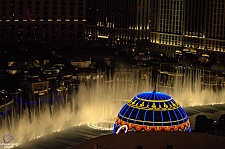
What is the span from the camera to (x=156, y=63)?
5238 cm

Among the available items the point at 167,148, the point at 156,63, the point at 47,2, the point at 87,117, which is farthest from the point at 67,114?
the point at 47,2

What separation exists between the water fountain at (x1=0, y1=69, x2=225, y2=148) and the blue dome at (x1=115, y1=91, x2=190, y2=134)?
254 inches

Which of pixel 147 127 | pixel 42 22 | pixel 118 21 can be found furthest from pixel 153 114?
pixel 118 21

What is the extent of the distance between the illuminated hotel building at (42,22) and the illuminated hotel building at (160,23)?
8.12 meters

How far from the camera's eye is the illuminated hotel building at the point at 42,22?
56.0 meters

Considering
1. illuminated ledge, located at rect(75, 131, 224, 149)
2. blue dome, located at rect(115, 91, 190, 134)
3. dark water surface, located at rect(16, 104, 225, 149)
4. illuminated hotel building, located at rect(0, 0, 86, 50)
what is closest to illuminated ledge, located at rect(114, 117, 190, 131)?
blue dome, located at rect(115, 91, 190, 134)

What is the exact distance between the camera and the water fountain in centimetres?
2539

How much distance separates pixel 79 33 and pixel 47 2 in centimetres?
531

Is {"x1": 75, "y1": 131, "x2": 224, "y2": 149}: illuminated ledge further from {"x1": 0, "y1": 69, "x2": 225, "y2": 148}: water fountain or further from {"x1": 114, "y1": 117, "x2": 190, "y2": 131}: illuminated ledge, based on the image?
{"x1": 0, "y1": 69, "x2": 225, "y2": 148}: water fountain

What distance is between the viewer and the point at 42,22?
58.3 m

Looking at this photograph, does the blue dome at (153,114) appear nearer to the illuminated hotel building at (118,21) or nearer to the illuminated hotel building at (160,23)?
the illuminated hotel building at (160,23)

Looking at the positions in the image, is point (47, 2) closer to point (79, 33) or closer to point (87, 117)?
point (79, 33)

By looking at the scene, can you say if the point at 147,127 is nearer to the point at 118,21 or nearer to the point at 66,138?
the point at 66,138

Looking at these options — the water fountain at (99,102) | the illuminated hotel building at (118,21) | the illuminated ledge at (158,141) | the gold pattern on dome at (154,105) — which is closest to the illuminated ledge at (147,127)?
the gold pattern on dome at (154,105)
